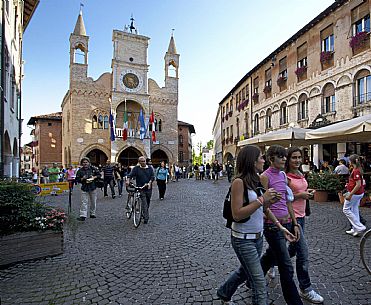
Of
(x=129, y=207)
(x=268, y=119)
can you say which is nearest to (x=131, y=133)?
(x=268, y=119)

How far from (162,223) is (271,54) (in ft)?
63.4

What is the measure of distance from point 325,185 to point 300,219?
702 cm

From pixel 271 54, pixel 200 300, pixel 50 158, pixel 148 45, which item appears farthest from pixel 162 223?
pixel 50 158

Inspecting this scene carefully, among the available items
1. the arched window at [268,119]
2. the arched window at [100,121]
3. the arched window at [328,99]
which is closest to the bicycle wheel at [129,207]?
the arched window at [328,99]

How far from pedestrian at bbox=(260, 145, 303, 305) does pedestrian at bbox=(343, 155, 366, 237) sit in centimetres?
333

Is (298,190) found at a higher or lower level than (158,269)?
higher

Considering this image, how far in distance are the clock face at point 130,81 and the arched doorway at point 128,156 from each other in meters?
7.23

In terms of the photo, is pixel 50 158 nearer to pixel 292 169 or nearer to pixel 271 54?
pixel 271 54

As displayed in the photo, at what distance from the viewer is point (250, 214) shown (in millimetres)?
2182

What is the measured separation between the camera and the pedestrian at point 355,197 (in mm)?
5117

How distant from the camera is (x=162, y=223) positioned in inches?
264

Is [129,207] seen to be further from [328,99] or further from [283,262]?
[328,99]

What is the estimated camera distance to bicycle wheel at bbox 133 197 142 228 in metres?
6.28

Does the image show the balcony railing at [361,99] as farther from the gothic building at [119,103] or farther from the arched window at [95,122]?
the arched window at [95,122]
